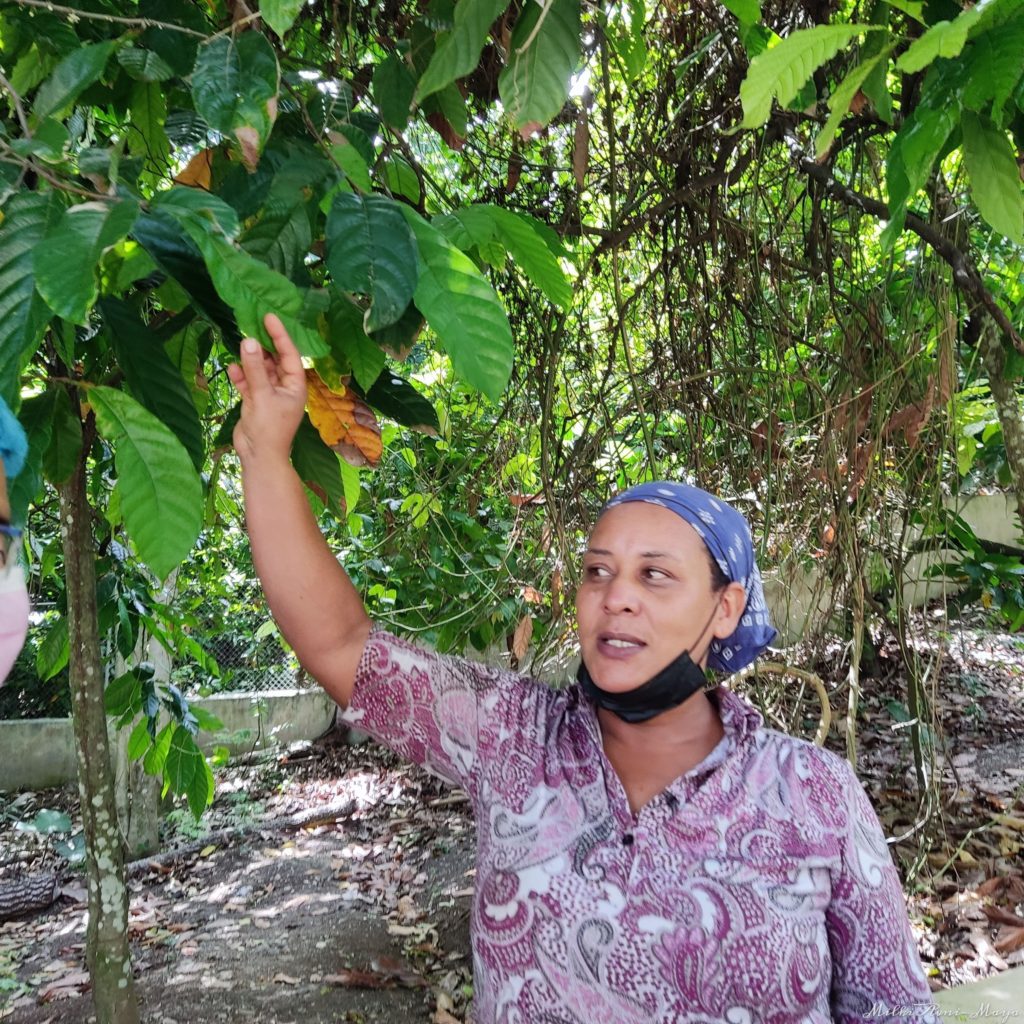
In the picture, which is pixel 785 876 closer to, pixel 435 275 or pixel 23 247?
pixel 435 275

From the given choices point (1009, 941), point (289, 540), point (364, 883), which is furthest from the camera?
point (364, 883)

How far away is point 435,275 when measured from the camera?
0.91 m

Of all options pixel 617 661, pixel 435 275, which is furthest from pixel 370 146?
pixel 617 661

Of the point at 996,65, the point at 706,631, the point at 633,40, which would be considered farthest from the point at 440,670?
the point at 633,40

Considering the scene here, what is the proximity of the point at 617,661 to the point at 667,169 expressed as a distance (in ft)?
5.24

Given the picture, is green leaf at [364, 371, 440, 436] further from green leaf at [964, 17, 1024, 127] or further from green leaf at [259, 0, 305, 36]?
green leaf at [964, 17, 1024, 127]

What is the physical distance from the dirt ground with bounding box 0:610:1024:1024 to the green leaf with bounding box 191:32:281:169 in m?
2.31

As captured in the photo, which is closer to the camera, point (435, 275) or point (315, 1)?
point (435, 275)

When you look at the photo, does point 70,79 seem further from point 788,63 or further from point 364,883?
point 364,883

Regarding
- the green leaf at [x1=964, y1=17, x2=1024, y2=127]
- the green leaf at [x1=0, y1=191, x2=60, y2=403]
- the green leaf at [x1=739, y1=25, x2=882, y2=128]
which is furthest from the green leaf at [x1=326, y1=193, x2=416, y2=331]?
the green leaf at [x1=964, y1=17, x2=1024, y2=127]

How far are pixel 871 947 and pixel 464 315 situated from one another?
0.90 meters

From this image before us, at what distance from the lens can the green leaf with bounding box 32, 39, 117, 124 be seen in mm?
953

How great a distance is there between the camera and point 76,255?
2.45 feet

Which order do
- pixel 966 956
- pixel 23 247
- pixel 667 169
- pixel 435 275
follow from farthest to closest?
pixel 966 956, pixel 667 169, pixel 435 275, pixel 23 247
